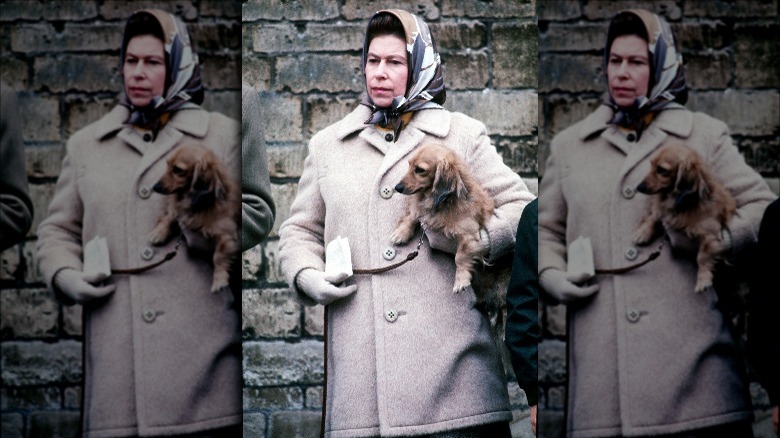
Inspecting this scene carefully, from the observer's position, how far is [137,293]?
3.78 metres

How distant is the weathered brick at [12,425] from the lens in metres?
3.88

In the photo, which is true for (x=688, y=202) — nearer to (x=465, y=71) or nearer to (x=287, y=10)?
(x=465, y=71)

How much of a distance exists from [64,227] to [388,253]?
112 centimetres

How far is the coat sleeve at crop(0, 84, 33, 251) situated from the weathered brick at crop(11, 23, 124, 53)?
0.57 ft

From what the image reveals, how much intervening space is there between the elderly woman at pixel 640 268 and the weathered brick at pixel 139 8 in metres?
1.36

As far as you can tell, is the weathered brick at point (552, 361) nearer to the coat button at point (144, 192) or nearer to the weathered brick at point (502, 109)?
the weathered brick at point (502, 109)

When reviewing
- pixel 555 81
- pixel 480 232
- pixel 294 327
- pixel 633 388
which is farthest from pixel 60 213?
pixel 633 388

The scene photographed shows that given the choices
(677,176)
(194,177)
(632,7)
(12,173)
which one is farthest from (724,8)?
(12,173)

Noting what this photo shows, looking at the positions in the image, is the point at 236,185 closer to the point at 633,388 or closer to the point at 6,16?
the point at 6,16

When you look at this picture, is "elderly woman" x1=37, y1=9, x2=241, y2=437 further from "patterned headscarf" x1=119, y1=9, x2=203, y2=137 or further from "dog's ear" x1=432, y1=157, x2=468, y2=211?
"dog's ear" x1=432, y1=157, x2=468, y2=211

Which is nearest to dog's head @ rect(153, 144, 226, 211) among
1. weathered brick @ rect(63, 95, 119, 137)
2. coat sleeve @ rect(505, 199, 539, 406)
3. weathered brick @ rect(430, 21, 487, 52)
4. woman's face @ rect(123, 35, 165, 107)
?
woman's face @ rect(123, 35, 165, 107)

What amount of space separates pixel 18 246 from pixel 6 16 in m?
0.81

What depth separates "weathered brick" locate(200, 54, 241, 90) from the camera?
151 inches

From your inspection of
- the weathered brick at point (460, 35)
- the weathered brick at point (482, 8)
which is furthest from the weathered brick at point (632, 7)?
the weathered brick at point (460, 35)
